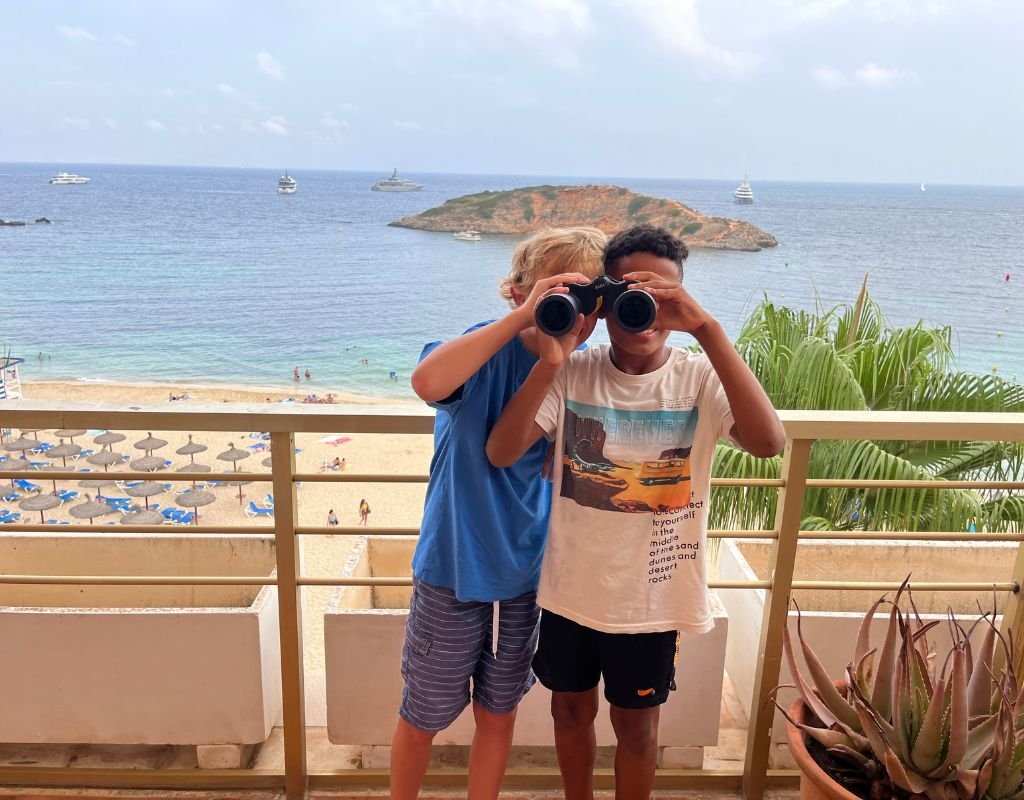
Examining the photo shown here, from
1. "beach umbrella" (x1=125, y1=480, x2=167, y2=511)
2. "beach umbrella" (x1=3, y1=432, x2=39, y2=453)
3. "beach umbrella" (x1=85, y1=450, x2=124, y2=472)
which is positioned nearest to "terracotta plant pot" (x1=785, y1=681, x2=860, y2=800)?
"beach umbrella" (x1=125, y1=480, x2=167, y2=511)

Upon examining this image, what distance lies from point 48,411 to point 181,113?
53.1 metres

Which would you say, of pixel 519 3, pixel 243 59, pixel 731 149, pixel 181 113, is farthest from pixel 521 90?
pixel 181 113

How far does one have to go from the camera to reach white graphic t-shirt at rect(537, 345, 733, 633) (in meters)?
1.21

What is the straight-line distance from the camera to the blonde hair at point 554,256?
1184 mm

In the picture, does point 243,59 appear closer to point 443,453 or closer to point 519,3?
point 519,3

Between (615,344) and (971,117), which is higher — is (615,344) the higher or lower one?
the lower one

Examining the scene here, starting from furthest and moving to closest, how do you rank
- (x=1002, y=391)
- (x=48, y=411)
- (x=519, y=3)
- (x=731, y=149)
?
(x=731, y=149) < (x=519, y=3) < (x=1002, y=391) < (x=48, y=411)

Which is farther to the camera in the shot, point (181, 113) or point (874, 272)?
point (181, 113)

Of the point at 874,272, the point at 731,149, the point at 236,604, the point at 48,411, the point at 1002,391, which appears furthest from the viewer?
the point at 731,149

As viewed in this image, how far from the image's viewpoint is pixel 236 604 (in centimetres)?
239

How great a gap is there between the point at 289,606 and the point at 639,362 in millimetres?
941

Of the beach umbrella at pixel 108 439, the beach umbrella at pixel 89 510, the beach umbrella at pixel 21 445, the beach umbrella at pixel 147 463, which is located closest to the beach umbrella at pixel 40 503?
the beach umbrella at pixel 89 510

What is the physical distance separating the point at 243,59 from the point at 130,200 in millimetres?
11316

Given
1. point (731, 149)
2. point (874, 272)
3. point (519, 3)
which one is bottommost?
point (874, 272)
